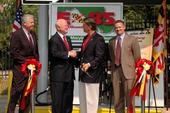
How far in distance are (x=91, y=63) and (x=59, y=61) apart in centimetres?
57

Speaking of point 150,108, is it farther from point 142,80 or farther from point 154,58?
point 142,80

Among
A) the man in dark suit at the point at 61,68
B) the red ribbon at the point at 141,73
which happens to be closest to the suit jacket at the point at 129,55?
the red ribbon at the point at 141,73

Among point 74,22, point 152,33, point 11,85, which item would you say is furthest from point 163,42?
point 11,85

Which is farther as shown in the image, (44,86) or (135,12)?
(135,12)

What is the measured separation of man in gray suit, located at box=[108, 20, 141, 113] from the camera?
8.11 m

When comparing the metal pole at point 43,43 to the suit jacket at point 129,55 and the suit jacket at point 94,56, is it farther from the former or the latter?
the suit jacket at point 129,55

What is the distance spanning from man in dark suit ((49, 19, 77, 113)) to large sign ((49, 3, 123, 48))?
5.10 ft

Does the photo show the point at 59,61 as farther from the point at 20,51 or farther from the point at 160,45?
the point at 160,45

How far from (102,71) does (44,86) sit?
2672mm

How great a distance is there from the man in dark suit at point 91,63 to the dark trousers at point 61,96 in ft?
0.96

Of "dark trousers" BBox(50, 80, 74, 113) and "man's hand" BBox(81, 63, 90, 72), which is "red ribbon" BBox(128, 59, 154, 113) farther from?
"dark trousers" BBox(50, 80, 74, 113)

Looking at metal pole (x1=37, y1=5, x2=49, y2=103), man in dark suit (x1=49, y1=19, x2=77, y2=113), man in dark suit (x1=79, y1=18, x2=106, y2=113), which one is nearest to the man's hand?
man in dark suit (x1=79, y1=18, x2=106, y2=113)

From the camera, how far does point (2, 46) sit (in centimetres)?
2575

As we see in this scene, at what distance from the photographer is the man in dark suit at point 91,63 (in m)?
8.05
